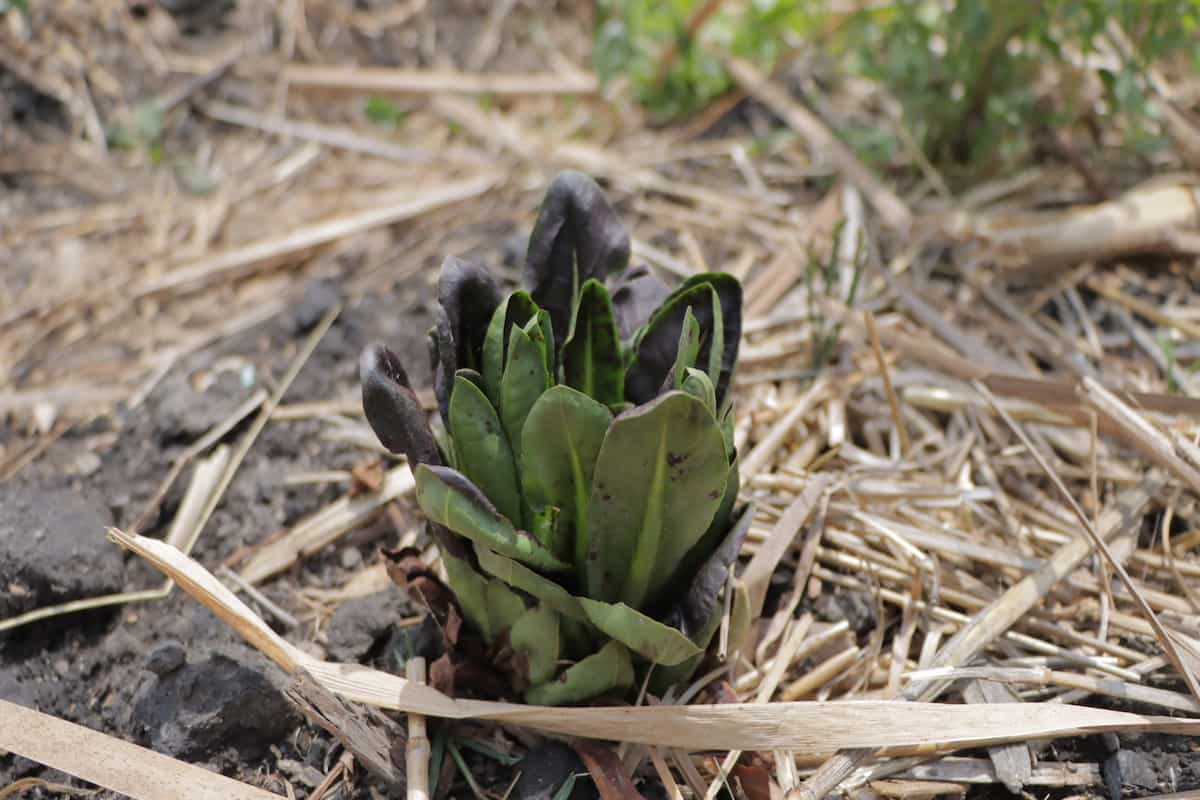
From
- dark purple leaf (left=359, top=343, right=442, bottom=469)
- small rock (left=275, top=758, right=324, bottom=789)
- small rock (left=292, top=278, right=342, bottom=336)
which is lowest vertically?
small rock (left=275, top=758, right=324, bottom=789)

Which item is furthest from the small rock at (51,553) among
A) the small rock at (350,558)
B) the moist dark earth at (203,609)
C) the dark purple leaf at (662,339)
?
the dark purple leaf at (662,339)

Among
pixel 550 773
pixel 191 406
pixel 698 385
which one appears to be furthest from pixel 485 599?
pixel 191 406

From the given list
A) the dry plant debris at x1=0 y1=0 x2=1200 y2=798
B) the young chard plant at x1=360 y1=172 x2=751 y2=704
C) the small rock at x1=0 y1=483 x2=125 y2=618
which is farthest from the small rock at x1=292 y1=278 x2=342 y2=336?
the young chard plant at x1=360 y1=172 x2=751 y2=704

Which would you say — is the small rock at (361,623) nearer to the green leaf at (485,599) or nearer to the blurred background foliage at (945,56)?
the green leaf at (485,599)

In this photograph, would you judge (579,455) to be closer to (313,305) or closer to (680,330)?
(680,330)

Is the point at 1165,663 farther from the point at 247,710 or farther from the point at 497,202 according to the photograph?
the point at 497,202

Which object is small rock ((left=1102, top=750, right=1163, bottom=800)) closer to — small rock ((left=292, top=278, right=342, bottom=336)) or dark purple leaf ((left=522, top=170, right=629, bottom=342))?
dark purple leaf ((left=522, top=170, right=629, bottom=342))

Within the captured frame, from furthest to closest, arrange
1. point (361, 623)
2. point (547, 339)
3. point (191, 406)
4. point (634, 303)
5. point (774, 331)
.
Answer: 1. point (774, 331)
2. point (191, 406)
3. point (361, 623)
4. point (634, 303)
5. point (547, 339)

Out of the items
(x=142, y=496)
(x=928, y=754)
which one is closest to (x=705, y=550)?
(x=928, y=754)
